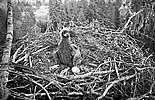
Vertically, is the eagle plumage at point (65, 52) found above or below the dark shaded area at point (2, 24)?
below

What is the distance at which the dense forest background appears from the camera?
1.28 m

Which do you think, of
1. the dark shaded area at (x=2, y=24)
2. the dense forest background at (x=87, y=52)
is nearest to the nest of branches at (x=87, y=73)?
the dense forest background at (x=87, y=52)

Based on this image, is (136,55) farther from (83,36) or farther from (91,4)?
(91,4)

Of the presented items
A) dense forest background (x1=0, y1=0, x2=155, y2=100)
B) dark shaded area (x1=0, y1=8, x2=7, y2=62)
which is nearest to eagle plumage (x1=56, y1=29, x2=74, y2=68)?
dense forest background (x1=0, y1=0, x2=155, y2=100)

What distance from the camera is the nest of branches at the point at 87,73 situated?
1242mm

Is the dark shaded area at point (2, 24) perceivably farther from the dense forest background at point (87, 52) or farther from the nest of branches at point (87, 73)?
the nest of branches at point (87, 73)

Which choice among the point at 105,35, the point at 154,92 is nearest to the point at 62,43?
the point at 105,35

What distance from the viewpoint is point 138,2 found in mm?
2135

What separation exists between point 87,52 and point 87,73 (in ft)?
1.33

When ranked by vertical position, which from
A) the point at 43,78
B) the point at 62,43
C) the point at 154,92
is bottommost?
the point at 154,92

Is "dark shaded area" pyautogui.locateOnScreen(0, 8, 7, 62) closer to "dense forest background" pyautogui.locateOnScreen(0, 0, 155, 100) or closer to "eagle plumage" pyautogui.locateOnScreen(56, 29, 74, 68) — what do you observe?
"dense forest background" pyautogui.locateOnScreen(0, 0, 155, 100)

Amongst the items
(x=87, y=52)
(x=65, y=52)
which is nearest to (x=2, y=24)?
(x=65, y=52)

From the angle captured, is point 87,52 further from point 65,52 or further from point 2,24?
point 2,24

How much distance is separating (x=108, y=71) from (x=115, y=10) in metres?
1.33
